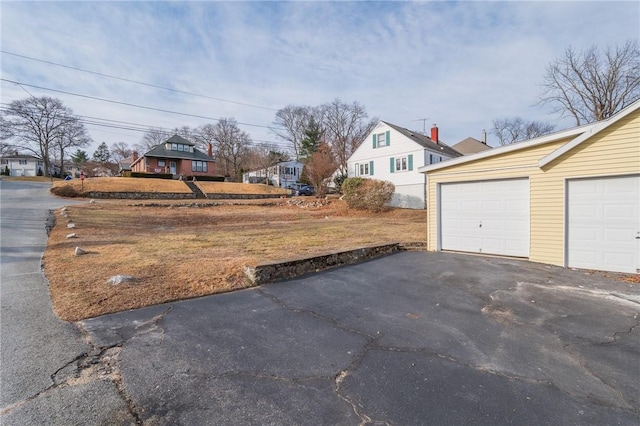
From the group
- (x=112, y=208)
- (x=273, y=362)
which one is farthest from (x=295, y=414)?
(x=112, y=208)

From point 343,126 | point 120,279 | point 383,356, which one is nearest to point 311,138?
point 343,126

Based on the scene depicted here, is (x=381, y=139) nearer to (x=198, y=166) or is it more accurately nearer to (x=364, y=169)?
(x=364, y=169)

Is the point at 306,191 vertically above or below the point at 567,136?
below

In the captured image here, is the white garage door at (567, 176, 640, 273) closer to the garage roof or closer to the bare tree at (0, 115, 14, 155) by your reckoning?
the garage roof

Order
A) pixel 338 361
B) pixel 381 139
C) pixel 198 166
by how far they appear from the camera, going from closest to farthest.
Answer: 1. pixel 338 361
2. pixel 381 139
3. pixel 198 166

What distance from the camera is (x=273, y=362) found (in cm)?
303

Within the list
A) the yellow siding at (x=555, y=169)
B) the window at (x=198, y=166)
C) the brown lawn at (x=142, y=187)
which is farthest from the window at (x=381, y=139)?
the window at (x=198, y=166)

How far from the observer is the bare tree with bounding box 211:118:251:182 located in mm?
49000

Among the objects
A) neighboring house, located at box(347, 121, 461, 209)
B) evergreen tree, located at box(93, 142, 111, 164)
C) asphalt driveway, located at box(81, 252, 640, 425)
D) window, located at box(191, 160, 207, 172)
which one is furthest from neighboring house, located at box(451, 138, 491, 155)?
evergreen tree, located at box(93, 142, 111, 164)

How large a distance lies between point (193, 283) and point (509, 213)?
780cm

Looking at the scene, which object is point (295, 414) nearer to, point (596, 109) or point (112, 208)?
point (112, 208)

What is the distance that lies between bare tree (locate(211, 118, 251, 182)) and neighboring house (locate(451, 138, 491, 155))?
100 ft

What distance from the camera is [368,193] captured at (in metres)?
20.7

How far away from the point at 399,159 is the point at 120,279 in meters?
23.0
